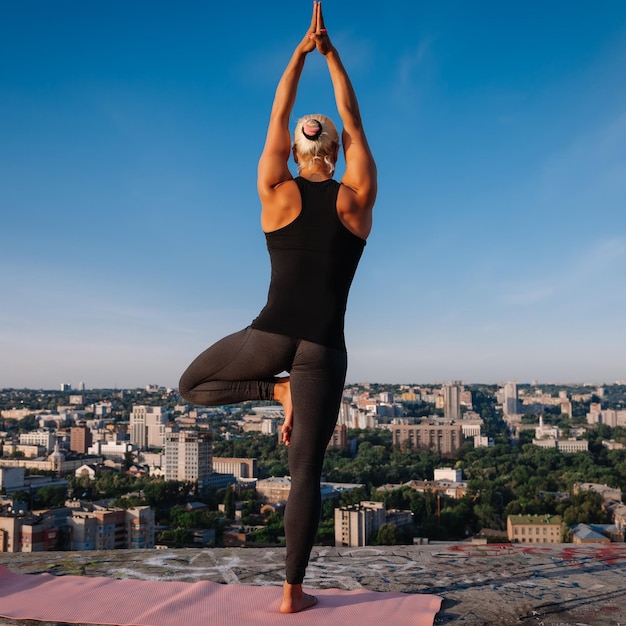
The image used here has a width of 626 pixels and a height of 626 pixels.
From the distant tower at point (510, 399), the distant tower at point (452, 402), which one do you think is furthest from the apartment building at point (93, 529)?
the distant tower at point (510, 399)

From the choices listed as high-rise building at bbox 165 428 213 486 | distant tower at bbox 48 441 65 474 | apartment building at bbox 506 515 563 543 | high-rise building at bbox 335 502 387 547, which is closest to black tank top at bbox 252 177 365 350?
high-rise building at bbox 335 502 387 547

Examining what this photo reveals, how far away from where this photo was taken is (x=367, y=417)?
5294 cm

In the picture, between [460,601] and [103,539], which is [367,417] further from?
[460,601]

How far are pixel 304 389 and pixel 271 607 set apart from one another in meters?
0.44

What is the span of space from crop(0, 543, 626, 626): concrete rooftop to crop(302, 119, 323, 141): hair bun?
95 centimetres

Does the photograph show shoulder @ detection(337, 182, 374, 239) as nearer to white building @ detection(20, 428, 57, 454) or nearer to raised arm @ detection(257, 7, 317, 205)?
raised arm @ detection(257, 7, 317, 205)

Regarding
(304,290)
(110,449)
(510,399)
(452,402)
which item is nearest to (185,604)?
(304,290)

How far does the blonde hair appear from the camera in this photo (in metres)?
1.38

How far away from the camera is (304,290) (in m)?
1.32

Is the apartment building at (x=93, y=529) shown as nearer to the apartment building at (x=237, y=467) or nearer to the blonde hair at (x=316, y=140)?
the apartment building at (x=237, y=467)

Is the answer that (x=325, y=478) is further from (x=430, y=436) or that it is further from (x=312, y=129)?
(x=312, y=129)

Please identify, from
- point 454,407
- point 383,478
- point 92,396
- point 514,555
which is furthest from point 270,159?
point 92,396

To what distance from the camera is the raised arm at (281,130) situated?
1.35m

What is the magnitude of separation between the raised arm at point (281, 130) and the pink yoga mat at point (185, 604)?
0.79m
